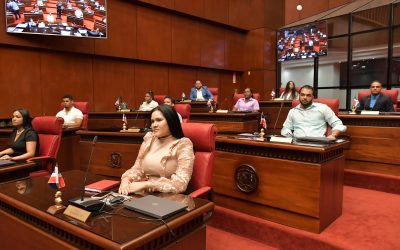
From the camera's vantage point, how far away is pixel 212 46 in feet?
28.7

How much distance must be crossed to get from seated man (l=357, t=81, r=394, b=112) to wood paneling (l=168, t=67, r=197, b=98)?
4704 mm

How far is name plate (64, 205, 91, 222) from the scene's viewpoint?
115cm

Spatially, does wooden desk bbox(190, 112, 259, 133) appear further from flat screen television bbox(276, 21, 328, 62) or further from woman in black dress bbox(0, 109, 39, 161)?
flat screen television bbox(276, 21, 328, 62)

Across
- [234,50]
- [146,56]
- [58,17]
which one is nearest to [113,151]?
[58,17]

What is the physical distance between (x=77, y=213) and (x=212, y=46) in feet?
26.4

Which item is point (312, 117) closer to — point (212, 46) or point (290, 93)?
point (290, 93)

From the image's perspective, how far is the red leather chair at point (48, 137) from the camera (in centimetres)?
292

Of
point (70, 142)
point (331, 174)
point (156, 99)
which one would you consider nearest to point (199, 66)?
point (156, 99)

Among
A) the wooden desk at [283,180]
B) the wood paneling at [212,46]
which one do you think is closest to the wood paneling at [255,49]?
the wood paneling at [212,46]

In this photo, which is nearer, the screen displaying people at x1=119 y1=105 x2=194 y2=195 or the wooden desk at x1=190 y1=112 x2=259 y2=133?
the screen displaying people at x1=119 y1=105 x2=194 y2=195

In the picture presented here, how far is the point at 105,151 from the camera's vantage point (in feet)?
10.8

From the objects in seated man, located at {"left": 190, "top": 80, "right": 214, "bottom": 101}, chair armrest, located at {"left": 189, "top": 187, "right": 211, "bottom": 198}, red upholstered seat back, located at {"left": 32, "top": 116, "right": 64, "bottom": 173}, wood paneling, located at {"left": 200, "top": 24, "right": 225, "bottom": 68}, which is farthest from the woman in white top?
chair armrest, located at {"left": 189, "top": 187, "right": 211, "bottom": 198}

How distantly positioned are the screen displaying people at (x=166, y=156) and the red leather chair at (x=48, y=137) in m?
1.37

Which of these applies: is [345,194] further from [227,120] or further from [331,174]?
[227,120]
